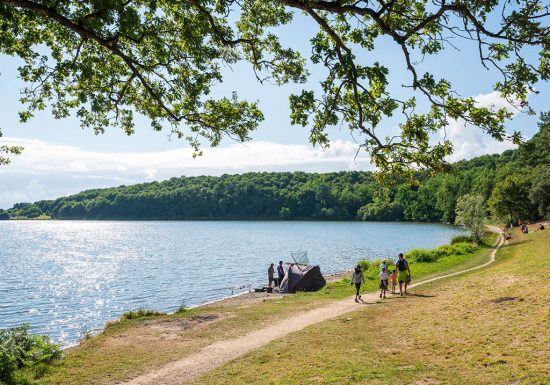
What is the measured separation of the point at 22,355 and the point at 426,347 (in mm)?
12329

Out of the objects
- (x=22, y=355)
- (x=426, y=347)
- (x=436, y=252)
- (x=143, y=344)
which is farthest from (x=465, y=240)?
(x=22, y=355)

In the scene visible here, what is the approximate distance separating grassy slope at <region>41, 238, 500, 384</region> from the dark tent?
5530 mm

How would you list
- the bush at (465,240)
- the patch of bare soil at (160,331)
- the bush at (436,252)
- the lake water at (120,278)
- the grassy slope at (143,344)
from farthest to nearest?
the bush at (465,240) < the bush at (436,252) < the lake water at (120,278) < the patch of bare soil at (160,331) < the grassy slope at (143,344)

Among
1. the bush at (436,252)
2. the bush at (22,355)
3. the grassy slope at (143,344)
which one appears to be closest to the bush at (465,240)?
the bush at (436,252)

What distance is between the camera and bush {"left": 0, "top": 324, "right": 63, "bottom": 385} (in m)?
12.7

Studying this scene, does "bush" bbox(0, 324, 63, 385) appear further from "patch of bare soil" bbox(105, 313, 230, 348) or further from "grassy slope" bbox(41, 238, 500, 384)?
"patch of bare soil" bbox(105, 313, 230, 348)

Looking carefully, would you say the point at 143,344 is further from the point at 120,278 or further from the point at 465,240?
the point at 465,240

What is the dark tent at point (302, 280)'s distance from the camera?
1270 inches

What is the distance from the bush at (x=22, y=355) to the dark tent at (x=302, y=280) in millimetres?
18882

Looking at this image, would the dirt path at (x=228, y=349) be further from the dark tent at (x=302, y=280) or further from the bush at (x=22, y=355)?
the dark tent at (x=302, y=280)

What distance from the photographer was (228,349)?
15.2m

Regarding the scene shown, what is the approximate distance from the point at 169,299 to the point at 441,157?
103ft

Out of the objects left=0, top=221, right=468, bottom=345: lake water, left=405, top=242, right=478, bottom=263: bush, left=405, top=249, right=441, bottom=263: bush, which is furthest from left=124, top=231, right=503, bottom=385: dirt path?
left=405, top=242, right=478, bottom=263: bush

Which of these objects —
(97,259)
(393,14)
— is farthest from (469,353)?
(97,259)
